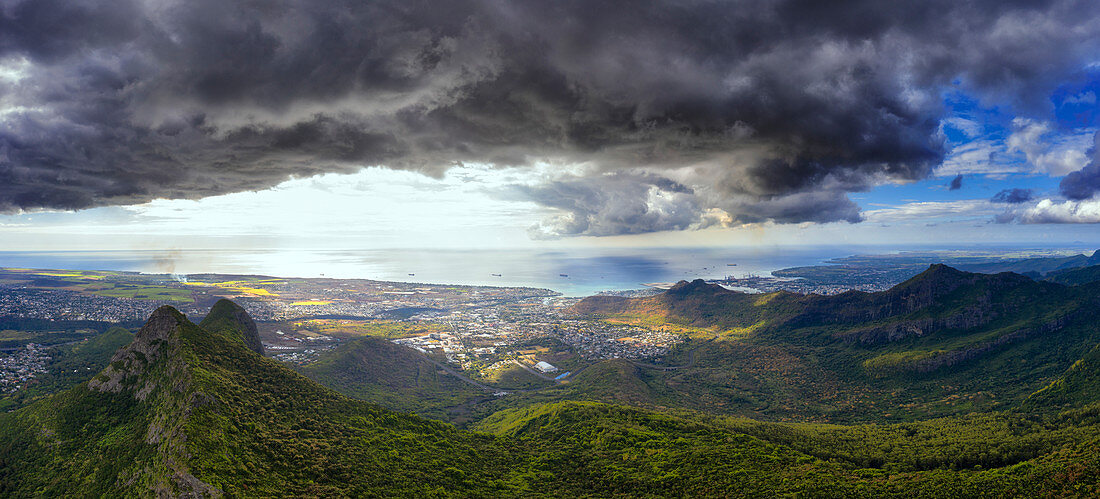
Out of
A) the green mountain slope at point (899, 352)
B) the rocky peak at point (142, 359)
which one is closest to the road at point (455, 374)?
the green mountain slope at point (899, 352)

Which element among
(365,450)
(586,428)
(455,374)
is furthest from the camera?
(455,374)

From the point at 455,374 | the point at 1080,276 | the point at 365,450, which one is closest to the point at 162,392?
the point at 365,450

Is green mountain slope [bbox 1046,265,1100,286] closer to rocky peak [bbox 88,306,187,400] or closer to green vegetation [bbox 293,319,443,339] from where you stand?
green vegetation [bbox 293,319,443,339]

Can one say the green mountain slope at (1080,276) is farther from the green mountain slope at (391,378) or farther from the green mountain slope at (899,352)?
the green mountain slope at (391,378)

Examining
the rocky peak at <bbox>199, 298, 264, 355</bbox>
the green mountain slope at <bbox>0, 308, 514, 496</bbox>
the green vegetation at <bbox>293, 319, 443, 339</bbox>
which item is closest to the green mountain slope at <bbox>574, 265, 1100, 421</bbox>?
the green mountain slope at <bbox>0, 308, 514, 496</bbox>

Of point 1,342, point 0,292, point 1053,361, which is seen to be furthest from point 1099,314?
point 0,292

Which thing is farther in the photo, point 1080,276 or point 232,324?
point 1080,276

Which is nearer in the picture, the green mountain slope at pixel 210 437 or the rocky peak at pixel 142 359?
the green mountain slope at pixel 210 437

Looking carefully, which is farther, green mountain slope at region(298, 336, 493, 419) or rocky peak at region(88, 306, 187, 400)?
green mountain slope at region(298, 336, 493, 419)

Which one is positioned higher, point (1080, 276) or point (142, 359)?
point (1080, 276)

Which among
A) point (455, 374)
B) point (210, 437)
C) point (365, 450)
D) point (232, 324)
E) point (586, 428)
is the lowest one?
point (455, 374)

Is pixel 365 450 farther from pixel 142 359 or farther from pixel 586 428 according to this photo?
pixel 586 428

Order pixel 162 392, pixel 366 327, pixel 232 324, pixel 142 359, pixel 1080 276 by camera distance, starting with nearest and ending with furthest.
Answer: pixel 162 392 < pixel 142 359 < pixel 232 324 < pixel 1080 276 < pixel 366 327
